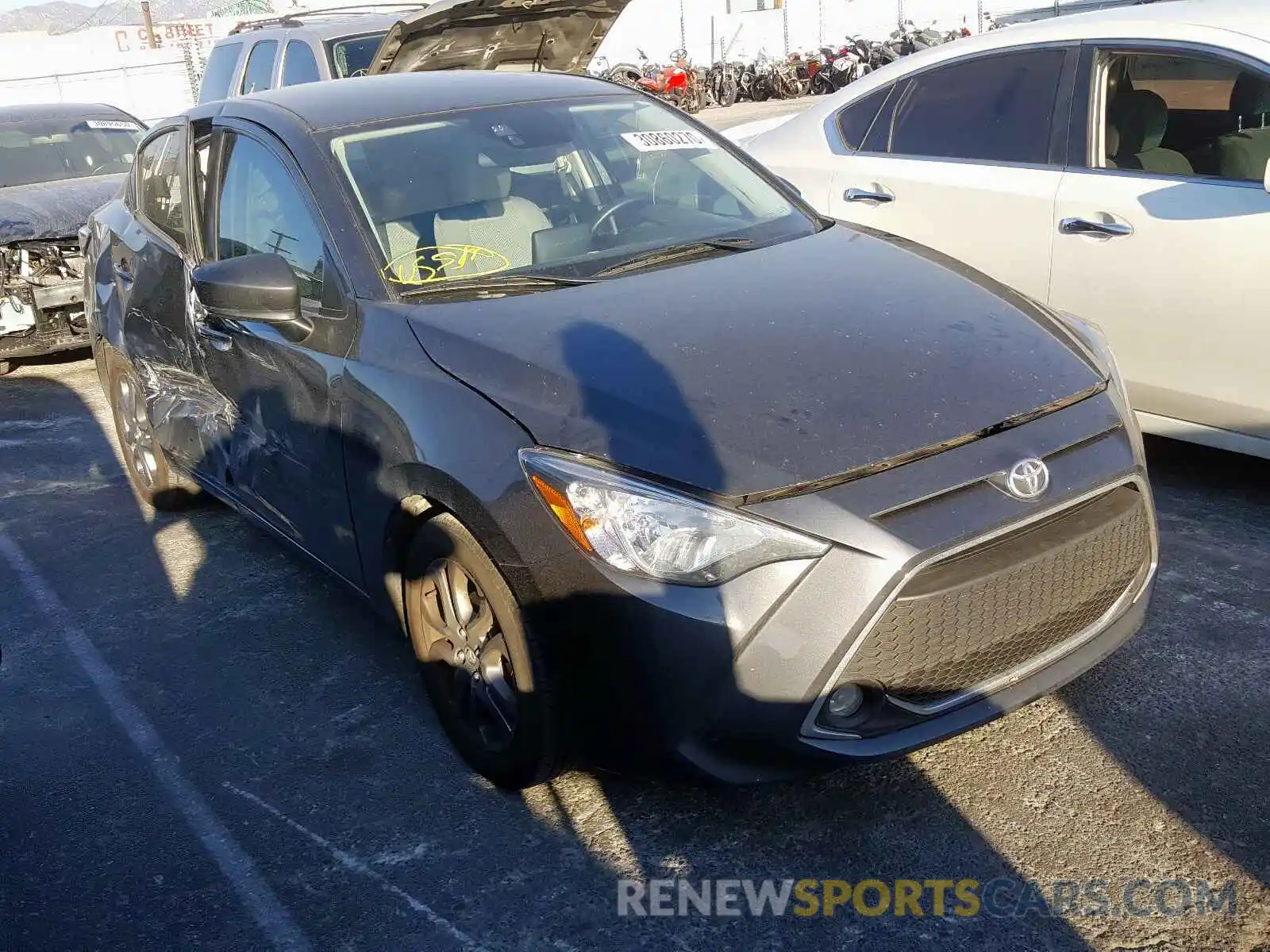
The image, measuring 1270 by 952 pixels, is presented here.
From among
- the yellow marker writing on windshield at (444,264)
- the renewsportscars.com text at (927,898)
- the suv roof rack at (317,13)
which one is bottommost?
the renewsportscars.com text at (927,898)

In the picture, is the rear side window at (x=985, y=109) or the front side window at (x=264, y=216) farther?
the rear side window at (x=985, y=109)

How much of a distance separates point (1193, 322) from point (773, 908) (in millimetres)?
2621

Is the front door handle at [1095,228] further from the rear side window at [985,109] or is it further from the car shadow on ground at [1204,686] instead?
the car shadow on ground at [1204,686]

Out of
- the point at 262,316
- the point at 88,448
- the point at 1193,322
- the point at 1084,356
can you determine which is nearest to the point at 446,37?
the point at 88,448

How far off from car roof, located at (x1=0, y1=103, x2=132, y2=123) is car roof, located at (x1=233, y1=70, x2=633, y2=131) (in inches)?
231

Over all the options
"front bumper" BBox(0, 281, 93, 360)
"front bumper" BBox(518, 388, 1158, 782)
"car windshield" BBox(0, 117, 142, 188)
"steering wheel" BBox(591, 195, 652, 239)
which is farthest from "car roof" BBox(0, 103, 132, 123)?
"front bumper" BBox(518, 388, 1158, 782)

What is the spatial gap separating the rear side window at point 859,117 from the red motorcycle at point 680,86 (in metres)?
19.2

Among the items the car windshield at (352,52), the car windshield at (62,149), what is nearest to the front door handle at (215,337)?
the car windshield at (352,52)

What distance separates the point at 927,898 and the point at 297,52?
7960 mm

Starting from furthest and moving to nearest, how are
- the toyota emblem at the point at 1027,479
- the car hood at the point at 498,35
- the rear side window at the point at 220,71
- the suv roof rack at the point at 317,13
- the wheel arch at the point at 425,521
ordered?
the suv roof rack at the point at 317,13, the rear side window at the point at 220,71, the car hood at the point at 498,35, the wheel arch at the point at 425,521, the toyota emblem at the point at 1027,479

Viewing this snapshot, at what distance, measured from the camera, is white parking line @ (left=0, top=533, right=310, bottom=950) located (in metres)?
2.69

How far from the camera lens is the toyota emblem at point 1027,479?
254 centimetres

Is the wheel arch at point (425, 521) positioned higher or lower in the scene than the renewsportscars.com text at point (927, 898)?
A: higher

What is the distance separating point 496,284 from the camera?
10.9 feet
